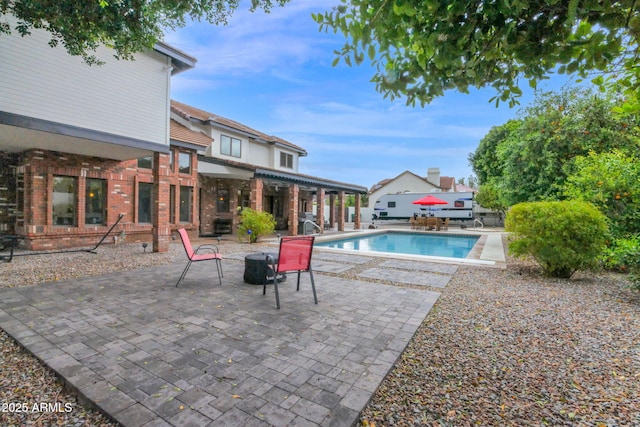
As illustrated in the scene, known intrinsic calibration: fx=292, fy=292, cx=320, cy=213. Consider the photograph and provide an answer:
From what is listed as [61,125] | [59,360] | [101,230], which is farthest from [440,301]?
[101,230]

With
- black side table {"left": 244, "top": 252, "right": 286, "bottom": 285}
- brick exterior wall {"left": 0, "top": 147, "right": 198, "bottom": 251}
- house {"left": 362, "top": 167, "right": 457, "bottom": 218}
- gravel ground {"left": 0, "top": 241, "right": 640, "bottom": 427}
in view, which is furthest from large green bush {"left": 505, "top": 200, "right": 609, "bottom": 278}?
house {"left": 362, "top": 167, "right": 457, "bottom": 218}

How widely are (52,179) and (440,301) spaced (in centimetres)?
1129

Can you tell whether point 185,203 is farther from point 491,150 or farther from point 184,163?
point 491,150

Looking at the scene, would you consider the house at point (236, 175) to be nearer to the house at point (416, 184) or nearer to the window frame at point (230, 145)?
the window frame at point (230, 145)

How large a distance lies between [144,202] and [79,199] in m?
2.14

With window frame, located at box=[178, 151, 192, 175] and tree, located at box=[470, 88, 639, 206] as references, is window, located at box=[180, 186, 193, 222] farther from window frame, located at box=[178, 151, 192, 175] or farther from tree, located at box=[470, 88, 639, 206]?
tree, located at box=[470, 88, 639, 206]

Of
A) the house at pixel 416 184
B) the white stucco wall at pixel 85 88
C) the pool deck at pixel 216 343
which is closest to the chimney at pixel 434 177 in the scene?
the house at pixel 416 184

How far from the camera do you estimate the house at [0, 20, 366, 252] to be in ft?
21.6

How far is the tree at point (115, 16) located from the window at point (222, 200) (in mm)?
10689

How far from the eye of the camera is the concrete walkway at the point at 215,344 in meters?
2.11

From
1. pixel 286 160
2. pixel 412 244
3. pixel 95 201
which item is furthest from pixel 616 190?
pixel 286 160

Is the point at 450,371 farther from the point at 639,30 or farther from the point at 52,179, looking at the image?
the point at 52,179

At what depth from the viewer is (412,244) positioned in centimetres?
1509

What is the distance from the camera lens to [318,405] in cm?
213
